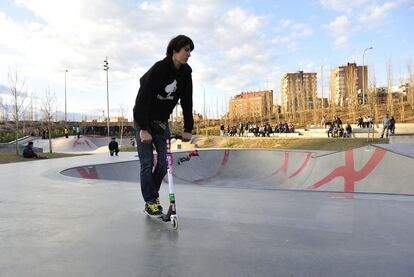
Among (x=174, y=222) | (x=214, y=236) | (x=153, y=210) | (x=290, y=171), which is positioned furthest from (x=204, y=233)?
(x=290, y=171)

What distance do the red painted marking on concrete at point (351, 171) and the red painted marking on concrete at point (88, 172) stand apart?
6.33 m

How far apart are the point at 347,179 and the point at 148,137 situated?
7810mm

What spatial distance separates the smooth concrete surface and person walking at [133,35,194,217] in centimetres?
41

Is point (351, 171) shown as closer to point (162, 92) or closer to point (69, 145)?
point (162, 92)

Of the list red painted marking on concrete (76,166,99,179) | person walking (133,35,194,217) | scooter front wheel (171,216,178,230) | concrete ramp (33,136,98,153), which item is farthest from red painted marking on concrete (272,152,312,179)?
concrete ramp (33,136,98,153)

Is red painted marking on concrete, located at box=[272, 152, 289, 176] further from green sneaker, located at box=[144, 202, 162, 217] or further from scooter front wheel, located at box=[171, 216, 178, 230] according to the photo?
scooter front wheel, located at box=[171, 216, 178, 230]

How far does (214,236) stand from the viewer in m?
2.68

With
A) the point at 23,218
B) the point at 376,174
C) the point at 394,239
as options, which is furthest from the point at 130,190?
the point at 376,174

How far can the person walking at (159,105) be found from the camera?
10.1 feet

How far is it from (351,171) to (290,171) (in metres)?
3.54

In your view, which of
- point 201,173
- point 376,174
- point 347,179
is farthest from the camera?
point 201,173

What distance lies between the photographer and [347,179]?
9.47 m

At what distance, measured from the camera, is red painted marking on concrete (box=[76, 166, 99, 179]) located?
8.80 m

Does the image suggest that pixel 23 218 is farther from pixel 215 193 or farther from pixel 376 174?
pixel 376 174
